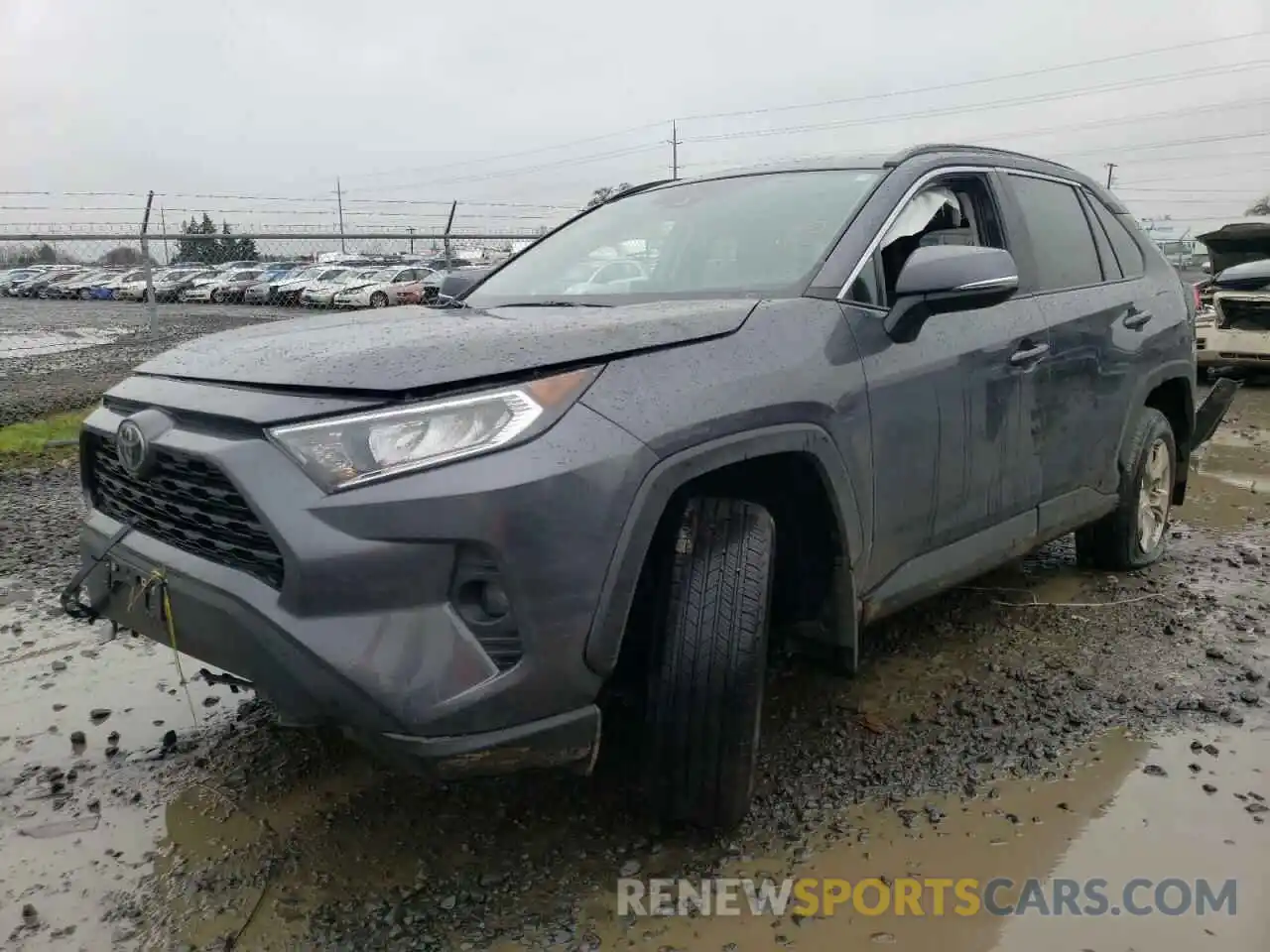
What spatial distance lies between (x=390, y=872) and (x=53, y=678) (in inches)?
72.5

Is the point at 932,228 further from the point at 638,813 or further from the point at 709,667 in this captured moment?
the point at 638,813

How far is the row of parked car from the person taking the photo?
83.7 feet

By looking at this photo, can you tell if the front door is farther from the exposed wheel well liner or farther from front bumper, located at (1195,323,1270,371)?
front bumper, located at (1195,323,1270,371)

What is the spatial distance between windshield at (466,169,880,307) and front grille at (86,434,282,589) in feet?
4.22

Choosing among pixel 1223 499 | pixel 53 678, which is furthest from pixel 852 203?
pixel 1223 499

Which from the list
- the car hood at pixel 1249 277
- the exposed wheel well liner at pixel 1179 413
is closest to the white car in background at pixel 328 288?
the car hood at pixel 1249 277

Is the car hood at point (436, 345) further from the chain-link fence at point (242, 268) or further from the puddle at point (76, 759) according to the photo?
the chain-link fence at point (242, 268)

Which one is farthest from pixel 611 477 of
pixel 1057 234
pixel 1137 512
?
pixel 1137 512

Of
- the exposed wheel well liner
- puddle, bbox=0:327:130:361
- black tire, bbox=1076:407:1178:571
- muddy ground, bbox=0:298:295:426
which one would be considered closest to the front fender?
black tire, bbox=1076:407:1178:571

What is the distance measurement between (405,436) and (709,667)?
0.86 m

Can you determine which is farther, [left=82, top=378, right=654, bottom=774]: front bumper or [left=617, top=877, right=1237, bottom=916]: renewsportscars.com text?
[left=617, top=877, right=1237, bottom=916]: renewsportscars.com text

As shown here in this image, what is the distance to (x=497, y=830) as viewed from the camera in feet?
8.57

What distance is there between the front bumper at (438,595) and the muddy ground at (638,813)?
Result: 1.76 ft

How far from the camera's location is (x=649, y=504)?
2160mm
